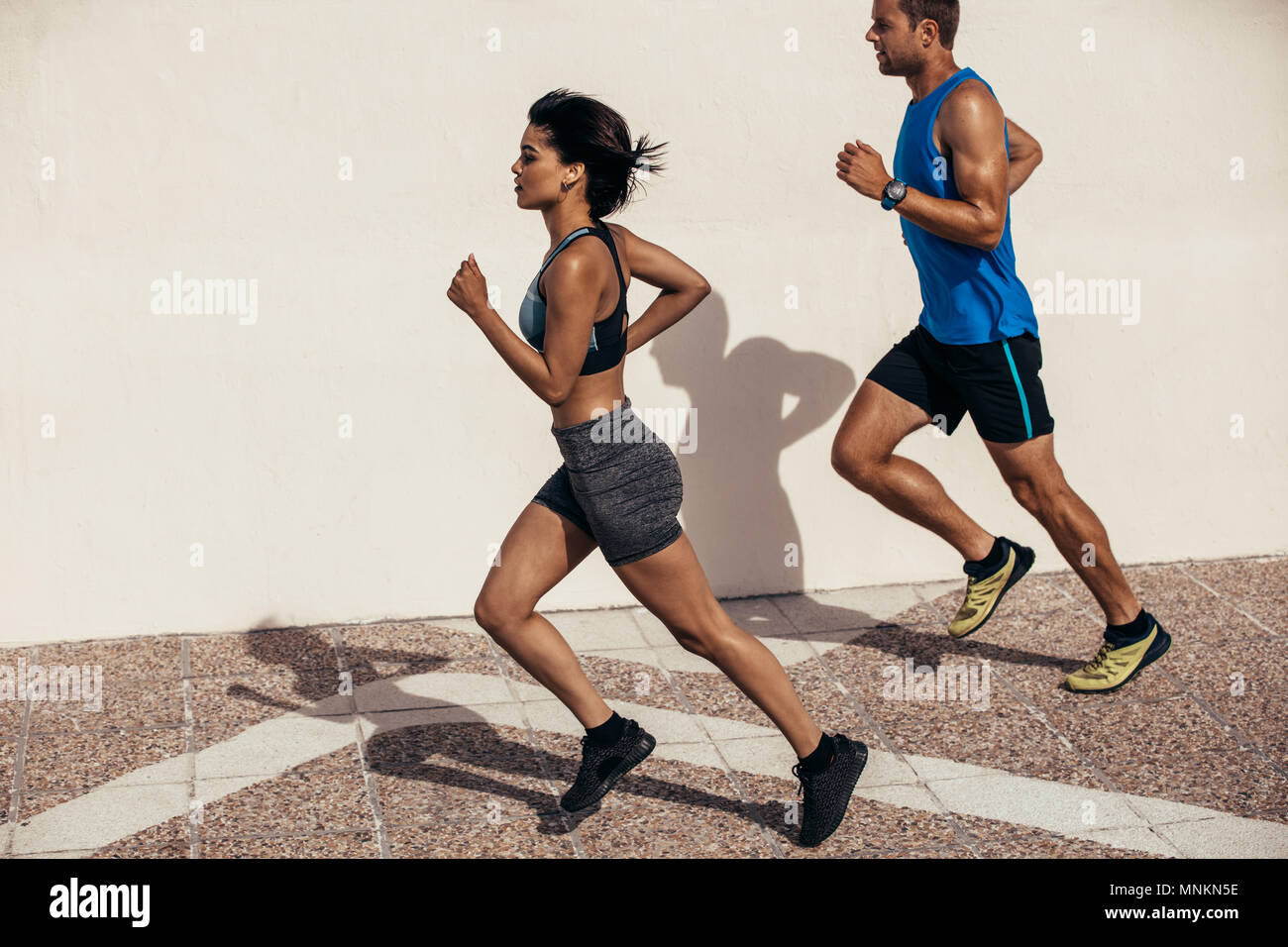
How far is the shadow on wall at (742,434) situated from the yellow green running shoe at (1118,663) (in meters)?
1.40

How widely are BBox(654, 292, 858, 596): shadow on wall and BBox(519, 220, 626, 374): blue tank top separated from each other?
6.42ft

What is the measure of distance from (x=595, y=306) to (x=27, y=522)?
286cm

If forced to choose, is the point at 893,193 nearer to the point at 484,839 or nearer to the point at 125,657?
the point at 484,839

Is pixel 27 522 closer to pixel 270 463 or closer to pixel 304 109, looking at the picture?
pixel 270 463

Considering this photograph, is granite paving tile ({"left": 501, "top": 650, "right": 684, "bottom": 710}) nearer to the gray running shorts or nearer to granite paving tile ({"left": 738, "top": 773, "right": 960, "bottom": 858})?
granite paving tile ({"left": 738, "top": 773, "right": 960, "bottom": 858})

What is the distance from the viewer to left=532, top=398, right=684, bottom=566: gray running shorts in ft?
12.8

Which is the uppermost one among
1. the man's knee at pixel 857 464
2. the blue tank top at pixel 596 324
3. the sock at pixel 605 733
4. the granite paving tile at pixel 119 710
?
the blue tank top at pixel 596 324

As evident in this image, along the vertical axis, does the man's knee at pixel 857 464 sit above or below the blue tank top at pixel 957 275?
below

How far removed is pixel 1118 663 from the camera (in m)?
5.07

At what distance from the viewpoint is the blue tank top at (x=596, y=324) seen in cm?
382

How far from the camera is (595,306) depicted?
3756 millimetres

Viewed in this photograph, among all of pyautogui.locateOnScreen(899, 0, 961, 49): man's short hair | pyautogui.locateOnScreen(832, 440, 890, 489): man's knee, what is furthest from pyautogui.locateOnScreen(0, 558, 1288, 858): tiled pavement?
pyautogui.locateOnScreen(899, 0, 961, 49): man's short hair
